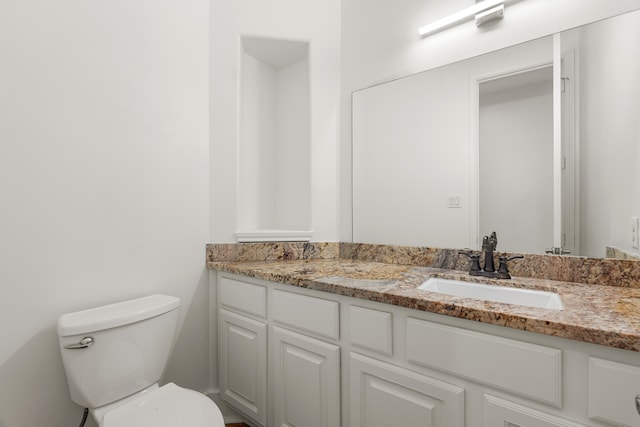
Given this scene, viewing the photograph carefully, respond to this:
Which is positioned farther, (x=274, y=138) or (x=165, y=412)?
(x=274, y=138)

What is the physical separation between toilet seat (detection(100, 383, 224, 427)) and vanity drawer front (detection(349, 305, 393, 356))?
548 millimetres

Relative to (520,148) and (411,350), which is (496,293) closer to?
(411,350)

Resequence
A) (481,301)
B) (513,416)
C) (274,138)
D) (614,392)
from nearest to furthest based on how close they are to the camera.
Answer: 1. (614,392)
2. (513,416)
3. (481,301)
4. (274,138)

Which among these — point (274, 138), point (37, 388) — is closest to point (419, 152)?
point (274, 138)

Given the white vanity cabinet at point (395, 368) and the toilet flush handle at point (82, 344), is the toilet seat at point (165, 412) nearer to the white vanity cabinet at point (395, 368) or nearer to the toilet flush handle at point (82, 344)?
the toilet flush handle at point (82, 344)

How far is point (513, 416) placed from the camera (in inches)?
34.1

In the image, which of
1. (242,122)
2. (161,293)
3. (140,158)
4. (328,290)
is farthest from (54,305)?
(242,122)

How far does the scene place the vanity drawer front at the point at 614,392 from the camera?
2.36ft

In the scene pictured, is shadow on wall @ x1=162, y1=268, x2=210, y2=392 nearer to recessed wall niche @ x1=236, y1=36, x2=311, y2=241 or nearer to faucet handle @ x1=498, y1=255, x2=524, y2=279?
recessed wall niche @ x1=236, y1=36, x2=311, y2=241

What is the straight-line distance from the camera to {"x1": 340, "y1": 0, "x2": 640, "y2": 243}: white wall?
4.42 ft

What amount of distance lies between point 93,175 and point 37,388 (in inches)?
35.9

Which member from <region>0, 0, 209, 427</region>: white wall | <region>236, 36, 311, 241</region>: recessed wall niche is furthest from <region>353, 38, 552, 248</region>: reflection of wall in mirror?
<region>0, 0, 209, 427</region>: white wall

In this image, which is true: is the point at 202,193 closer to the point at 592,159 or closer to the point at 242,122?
the point at 242,122

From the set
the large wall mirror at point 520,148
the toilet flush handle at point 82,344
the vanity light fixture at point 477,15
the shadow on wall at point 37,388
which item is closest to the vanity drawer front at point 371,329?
the large wall mirror at point 520,148
